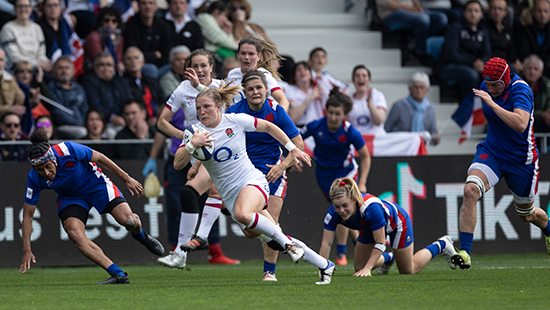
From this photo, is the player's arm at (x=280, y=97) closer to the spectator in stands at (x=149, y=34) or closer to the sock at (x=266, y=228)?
the sock at (x=266, y=228)

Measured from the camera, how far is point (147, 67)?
12.0 meters

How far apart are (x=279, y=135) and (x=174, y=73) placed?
579 centimetres

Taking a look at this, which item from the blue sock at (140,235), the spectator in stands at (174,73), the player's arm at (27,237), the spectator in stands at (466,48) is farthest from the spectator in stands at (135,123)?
the spectator in stands at (466,48)

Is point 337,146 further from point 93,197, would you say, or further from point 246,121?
point 93,197

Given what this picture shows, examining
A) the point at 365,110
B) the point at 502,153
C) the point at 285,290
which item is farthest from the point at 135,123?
the point at 502,153

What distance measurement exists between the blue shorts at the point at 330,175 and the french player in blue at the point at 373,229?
1754 millimetres

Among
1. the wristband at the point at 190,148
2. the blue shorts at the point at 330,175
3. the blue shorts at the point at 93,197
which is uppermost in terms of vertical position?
the wristband at the point at 190,148

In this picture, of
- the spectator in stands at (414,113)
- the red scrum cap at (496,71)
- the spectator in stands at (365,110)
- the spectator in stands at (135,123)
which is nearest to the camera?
the red scrum cap at (496,71)

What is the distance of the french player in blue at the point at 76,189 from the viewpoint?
7.01 metres

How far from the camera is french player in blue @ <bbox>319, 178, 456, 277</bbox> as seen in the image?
7.17m

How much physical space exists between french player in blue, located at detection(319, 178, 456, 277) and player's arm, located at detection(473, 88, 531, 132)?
144cm

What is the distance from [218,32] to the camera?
1261 cm

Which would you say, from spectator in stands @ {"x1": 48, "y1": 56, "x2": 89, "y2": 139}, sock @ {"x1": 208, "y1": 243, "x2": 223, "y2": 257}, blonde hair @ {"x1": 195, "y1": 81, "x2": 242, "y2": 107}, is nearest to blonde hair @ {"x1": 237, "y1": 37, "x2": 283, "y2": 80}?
blonde hair @ {"x1": 195, "y1": 81, "x2": 242, "y2": 107}

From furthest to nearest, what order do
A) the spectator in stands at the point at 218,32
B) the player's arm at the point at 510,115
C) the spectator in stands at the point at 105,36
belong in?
the spectator in stands at the point at 218,32 → the spectator in stands at the point at 105,36 → the player's arm at the point at 510,115
